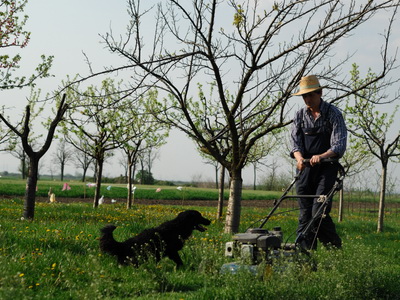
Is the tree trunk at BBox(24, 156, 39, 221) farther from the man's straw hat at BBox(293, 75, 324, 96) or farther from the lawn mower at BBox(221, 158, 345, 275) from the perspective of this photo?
the man's straw hat at BBox(293, 75, 324, 96)

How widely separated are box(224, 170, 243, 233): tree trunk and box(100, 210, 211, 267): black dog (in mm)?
2811

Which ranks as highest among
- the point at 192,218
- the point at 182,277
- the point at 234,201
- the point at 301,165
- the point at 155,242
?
the point at 301,165

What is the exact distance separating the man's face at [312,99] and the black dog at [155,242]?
6.75 ft

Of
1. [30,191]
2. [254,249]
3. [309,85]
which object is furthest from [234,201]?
[30,191]

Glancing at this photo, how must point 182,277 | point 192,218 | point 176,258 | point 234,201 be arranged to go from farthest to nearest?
point 234,201
point 192,218
point 176,258
point 182,277

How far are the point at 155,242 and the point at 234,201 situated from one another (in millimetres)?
3474

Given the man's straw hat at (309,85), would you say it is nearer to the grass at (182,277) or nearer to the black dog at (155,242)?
the grass at (182,277)

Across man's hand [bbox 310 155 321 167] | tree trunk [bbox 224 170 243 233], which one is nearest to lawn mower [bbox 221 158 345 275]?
man's hand [bbox 310 155 321 167]

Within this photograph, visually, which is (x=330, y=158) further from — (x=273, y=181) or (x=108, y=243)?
(x=273, y=181)

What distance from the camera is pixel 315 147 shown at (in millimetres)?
6207

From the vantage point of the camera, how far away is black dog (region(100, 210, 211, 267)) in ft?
18.8

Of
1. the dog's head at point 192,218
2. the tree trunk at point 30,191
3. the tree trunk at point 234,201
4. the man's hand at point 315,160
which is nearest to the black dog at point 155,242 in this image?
the dog's head at point 192,218

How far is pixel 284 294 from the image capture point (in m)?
4.37

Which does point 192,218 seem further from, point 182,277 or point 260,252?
point 260,252
